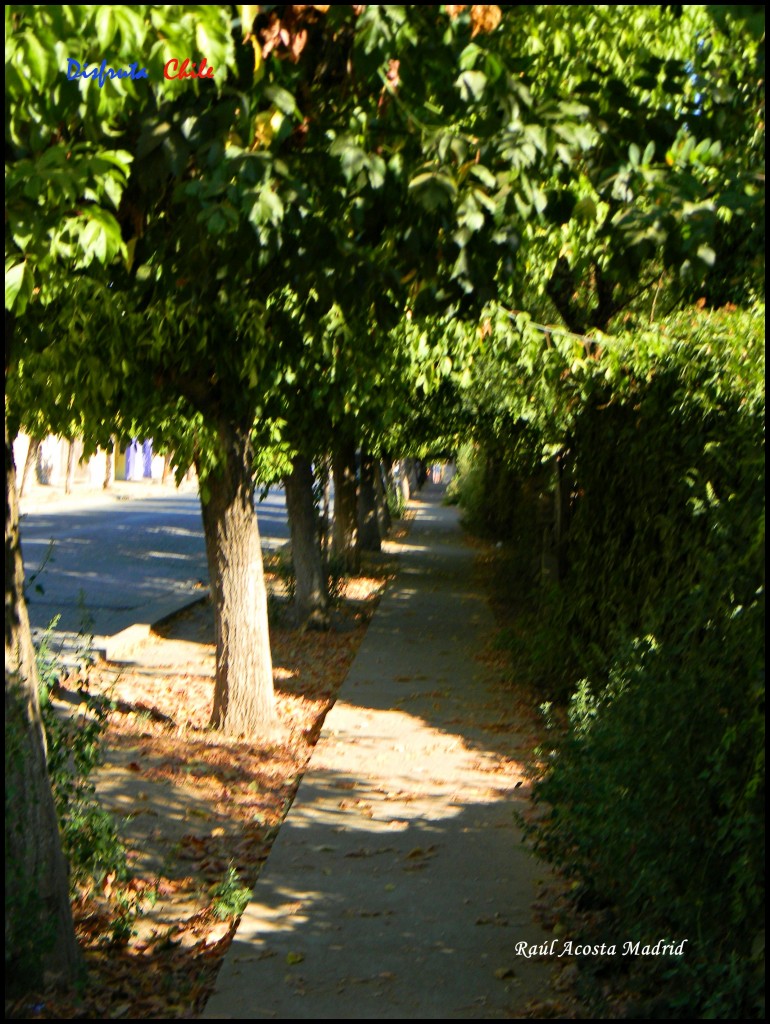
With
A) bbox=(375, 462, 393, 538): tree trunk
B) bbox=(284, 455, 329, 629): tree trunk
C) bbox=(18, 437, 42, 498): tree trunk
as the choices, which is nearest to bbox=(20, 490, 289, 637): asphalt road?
bbox=(18, 437, 42, 498): tree trunk

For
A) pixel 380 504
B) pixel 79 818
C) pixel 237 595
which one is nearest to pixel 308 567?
pixel 237 595

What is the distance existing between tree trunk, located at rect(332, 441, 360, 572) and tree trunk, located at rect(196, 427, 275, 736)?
353 inches

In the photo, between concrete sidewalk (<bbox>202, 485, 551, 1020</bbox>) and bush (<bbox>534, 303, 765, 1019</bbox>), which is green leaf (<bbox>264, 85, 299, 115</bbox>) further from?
concrete sidewalk (<bbox>202, 485, 551, 1020</bbox>)

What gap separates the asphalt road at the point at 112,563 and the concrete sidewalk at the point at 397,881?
2.05m

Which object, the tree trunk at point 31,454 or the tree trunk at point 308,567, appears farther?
the tree trunk at point 308,567

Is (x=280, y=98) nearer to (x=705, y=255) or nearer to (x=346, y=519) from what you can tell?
(x=705, y=255)

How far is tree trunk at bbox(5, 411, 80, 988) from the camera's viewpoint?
4.52m

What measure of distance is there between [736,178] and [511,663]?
27.6 ft

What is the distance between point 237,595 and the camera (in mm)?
9648

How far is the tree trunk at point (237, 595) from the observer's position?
9.54 m

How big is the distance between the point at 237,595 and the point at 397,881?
4034 millimetres

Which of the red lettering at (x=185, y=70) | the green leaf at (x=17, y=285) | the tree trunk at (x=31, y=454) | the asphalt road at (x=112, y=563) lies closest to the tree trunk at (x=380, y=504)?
the asphalt road at (x=112, y=563)

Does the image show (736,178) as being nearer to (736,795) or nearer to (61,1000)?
(736,795)

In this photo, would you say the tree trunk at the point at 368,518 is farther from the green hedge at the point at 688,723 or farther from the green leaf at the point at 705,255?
the green leaf at the point at 705,255
